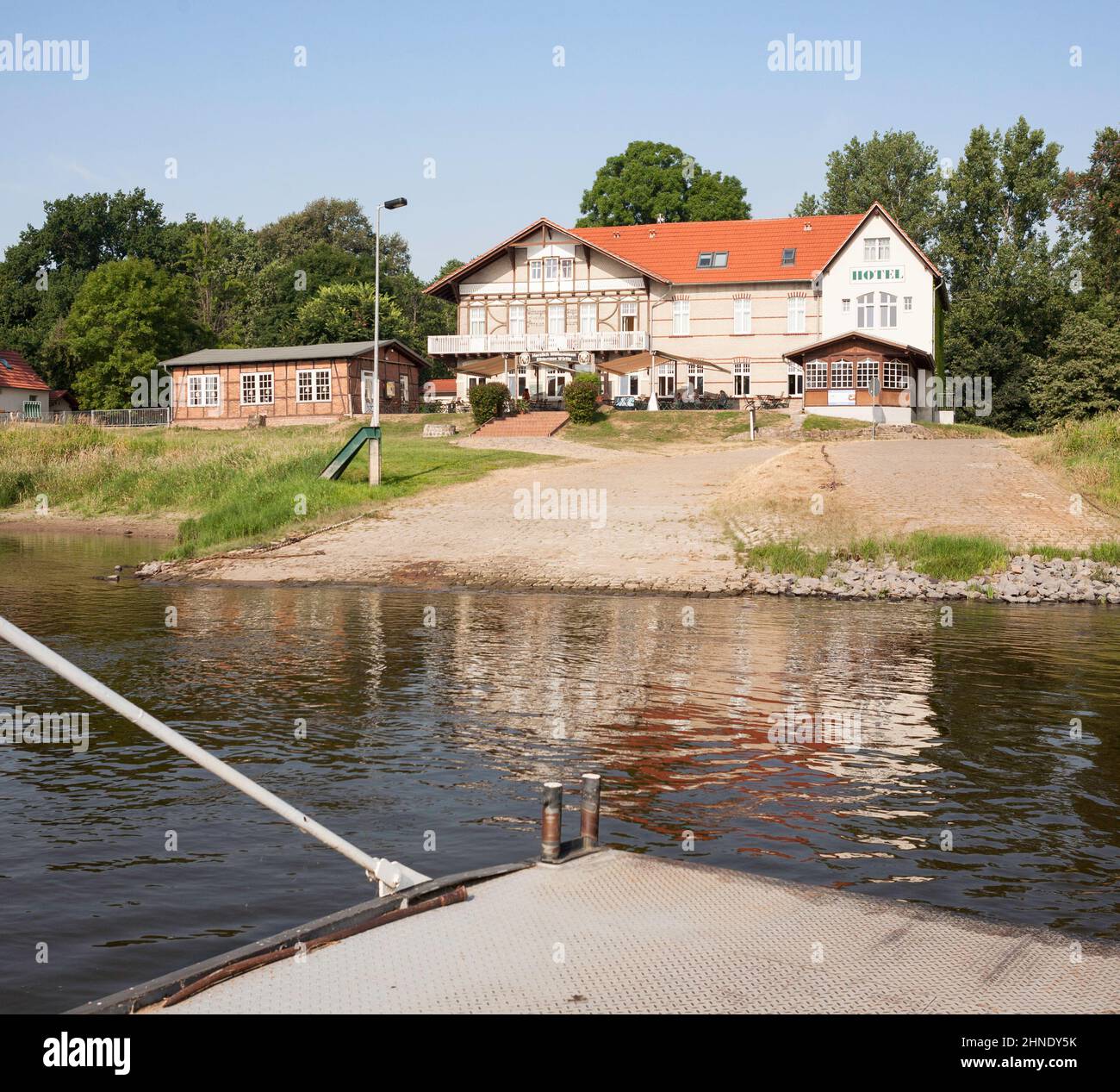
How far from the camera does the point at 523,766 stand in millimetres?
11031

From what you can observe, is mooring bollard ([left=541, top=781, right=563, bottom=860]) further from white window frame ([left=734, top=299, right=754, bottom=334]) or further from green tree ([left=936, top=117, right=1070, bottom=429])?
green tree ([left=936, top=117, right=1070, bottom=429])

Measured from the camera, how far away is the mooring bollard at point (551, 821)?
738cm

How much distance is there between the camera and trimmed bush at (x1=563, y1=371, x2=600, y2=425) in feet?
176

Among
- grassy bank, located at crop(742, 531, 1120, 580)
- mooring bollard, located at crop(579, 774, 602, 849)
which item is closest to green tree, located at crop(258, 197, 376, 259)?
grassy bank, located at crop(742, 531, 1120, 580)

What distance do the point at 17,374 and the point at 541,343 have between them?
41.9 m

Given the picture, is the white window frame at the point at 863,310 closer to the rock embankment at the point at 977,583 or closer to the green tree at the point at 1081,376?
the green tree at the point at 1081,376

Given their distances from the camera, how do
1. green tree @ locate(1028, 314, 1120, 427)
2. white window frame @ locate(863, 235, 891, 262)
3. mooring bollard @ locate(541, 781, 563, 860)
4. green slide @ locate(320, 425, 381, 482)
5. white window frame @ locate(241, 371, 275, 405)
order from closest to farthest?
mooring bollard @ locate(541, 781, 563, 860), green slide @ locate(320, 425, 381, 482), green tree @ locate(1028, 314, 1120, 427), white window frame @ locate(863, 235, 891, 262), white window frame @ locate(241, 371, 275, 405)

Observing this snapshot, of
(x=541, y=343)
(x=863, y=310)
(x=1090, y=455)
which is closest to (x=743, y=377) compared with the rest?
(x=863, y=310)

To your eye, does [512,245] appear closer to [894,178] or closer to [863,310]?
[863,310]

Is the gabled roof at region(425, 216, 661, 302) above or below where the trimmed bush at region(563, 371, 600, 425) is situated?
above

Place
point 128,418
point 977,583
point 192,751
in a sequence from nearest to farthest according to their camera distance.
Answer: point 192,751 < point 977,583 < point 128,418

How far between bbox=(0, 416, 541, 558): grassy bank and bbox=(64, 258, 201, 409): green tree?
23374 millimetres

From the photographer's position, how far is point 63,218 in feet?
367

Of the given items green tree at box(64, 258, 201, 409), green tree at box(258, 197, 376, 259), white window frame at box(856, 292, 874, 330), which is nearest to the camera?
white window frame at box(856, 292, 874, 330)
